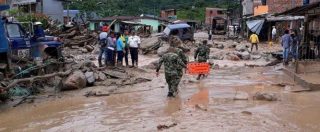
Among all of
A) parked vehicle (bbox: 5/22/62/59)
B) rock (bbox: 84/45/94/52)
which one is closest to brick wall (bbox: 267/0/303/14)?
rock (bbox: 84/45/94/52)

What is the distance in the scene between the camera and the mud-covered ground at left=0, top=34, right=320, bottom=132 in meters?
8.48

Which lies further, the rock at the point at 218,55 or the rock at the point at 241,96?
the rock at the point at 218,55

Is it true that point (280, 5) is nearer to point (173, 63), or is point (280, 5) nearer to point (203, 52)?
point (203, 52)

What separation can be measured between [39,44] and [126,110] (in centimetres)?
670

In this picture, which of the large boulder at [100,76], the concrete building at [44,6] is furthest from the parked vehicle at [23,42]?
the concrete building at [44,6]

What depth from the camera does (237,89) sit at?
13250 mm

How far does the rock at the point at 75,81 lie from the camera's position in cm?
1351

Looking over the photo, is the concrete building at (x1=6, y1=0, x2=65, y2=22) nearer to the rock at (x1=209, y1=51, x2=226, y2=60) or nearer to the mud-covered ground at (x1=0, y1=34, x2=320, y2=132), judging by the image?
the rock at (x1=209, y1=51, x2=226, y2=60)

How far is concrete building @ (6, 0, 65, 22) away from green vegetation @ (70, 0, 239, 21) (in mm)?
12811

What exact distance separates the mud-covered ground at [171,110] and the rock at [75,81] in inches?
8.9

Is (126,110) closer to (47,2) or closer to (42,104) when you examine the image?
(42,104)

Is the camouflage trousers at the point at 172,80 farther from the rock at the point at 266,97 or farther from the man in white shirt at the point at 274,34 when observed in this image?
the man in white shirt at the point at 274,34

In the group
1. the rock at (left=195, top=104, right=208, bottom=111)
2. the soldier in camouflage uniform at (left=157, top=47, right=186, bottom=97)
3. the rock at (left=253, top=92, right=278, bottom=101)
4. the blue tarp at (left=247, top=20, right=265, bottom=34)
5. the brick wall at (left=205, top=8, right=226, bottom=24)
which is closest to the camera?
the rock at (left=195, top=104, right=208, bottom=111)

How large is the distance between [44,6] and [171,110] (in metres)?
41.2
